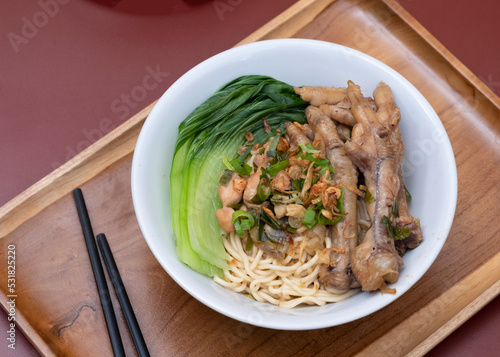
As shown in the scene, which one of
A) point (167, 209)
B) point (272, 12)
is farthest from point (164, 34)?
→ point (167, 209)

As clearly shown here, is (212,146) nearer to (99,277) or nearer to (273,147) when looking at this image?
(273,147)

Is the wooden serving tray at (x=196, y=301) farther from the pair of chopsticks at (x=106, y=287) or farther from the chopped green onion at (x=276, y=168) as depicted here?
the chopped green onion at (x=276, y=168)

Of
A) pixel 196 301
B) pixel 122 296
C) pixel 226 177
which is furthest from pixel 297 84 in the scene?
pixel 122 296

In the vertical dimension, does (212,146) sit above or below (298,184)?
above

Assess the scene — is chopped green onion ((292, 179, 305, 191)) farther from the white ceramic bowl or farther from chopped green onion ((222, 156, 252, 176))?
the white ceramic bowl

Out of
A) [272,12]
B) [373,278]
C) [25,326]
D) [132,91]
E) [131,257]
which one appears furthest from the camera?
[272,12]

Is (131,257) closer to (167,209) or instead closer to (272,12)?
(167,209)
